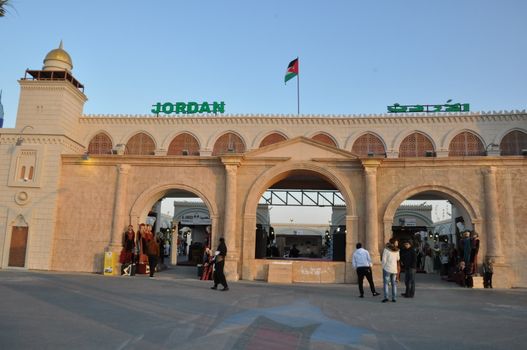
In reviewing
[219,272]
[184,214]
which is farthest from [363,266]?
[184,214]

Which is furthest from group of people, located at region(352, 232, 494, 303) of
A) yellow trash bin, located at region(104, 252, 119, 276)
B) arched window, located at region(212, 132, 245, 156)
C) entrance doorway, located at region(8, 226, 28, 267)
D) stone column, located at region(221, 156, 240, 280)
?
entrance doorway, located at region(8, 226, 28, 267)

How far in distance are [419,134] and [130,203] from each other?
16.4 m

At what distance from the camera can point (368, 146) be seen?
25.7m

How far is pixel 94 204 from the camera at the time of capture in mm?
19203

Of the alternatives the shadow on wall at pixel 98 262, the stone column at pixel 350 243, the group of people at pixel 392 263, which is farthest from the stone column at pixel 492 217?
the shadow on wall at pixel 98 262

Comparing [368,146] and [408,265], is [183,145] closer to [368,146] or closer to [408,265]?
[368,146]

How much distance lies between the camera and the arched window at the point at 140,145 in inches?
1045

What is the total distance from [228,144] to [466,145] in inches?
534

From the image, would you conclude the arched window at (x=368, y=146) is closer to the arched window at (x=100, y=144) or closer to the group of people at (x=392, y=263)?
the group of people at (x=392, y=263)

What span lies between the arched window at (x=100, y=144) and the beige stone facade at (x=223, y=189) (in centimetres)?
320

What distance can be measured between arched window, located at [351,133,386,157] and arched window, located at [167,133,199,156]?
925 centimetres

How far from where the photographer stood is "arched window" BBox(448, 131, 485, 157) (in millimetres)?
24922

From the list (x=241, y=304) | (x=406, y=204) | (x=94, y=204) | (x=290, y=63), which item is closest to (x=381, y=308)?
(x=241, y=304)

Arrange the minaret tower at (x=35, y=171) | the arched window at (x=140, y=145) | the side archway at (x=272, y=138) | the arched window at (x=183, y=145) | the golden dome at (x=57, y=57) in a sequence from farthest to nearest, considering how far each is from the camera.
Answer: the arched window at (x=140, y=145) < the arched window at (x=183, y=145) < the side archway at (x=272, y=138) < the golden dome at (x=57, y=57) < the minaret tower at (x=35, y=171)
